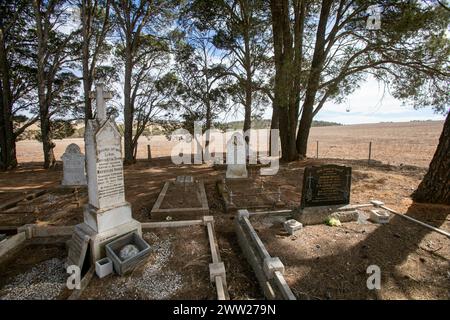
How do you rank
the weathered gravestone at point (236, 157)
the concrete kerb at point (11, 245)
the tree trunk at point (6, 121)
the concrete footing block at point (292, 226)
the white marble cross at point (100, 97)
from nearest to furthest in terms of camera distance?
the white marble cross at point (100, 97) < the concrete kerb at point (11, 245) < the concrete footing block at point (292, 226) < the weathered gravestone at point (236, 157) < the tree trunk at point (6, 121)

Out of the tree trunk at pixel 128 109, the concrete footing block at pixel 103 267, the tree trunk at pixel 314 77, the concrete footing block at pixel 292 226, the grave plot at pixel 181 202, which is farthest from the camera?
the tree trunk at pixel 128 109

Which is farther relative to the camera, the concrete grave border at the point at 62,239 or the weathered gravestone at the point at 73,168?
the weathered gravestone at the point at 73,168

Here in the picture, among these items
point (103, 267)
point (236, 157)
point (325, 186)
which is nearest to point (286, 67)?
point (236, 157)

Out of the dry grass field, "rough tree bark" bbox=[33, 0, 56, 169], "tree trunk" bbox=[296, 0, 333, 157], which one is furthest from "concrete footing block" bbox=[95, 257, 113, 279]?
the dry grass field

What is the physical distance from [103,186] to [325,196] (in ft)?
14.1

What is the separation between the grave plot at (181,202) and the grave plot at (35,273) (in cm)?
199

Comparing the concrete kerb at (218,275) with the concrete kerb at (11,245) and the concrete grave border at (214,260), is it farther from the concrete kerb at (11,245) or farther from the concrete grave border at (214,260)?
the concrete kerb at (11,245)

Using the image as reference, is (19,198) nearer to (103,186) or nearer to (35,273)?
(35,273)

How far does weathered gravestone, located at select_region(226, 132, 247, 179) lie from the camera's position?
8586 millimetres

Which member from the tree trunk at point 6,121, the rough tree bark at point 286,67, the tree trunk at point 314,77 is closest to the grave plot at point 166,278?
the rough tree bark at point 286,67

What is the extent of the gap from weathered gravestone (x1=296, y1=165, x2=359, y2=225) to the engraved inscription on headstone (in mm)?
3556

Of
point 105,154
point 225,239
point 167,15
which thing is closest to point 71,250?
point 105,154

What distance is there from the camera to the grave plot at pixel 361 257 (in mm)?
2854

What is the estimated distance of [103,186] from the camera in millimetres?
3678
